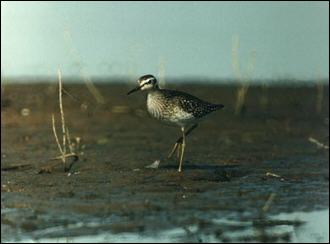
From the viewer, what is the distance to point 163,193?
9.81m

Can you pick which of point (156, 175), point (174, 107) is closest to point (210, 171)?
point (156, 175)

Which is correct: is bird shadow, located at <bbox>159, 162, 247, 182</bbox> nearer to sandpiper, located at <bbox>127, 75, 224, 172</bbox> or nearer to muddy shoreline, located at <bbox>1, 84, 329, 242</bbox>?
muddy shoreline, located at <bbox>1, 84, 329, 242</bbox>

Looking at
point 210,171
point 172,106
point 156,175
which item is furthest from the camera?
point 172,106

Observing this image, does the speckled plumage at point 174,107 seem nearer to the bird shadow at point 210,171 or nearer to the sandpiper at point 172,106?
the sandpiper at point 172,106

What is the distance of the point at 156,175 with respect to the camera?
1105cm

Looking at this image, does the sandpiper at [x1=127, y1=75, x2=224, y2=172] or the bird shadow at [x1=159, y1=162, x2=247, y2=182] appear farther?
the sandpiper at [x1=127, y1=75, x2=224, y2=172]

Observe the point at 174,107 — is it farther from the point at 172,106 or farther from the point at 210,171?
the point at 210,171

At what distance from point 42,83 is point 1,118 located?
342 inches

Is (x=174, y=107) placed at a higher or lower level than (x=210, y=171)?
higher

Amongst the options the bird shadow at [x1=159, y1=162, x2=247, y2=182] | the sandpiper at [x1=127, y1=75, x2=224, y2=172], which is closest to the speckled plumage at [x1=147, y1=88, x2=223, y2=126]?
the sandpiper at [x1=127, y1=75, x2=224, y2=172]

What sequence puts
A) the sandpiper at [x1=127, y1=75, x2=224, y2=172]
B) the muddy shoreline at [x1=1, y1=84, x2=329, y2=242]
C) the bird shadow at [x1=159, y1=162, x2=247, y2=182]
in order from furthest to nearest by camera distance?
the sandpiper at [x1=127, y1=75, x2=224, y2=172] < the bird shadow at [x1=159, y1=162, x2=247, y2=182] < the muddy shoreline at [x1=1, y1=84, x2=329, y2=242]

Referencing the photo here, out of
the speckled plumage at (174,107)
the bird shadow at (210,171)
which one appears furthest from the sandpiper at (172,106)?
the bird shadow at (210,171)

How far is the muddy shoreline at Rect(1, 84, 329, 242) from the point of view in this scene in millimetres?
8359

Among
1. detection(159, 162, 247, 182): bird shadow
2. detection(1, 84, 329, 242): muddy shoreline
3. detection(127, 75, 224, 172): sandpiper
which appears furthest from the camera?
detection(127, 75, 224, 172): sandpiper
